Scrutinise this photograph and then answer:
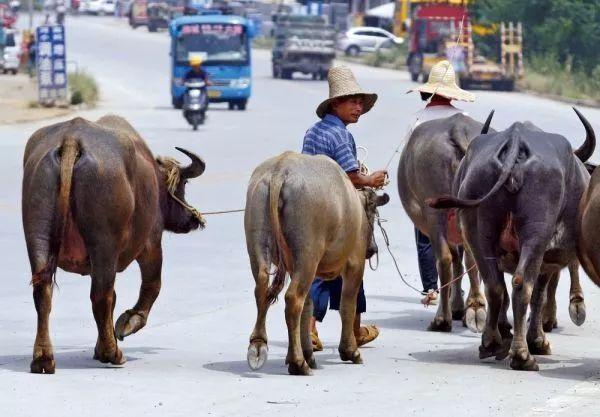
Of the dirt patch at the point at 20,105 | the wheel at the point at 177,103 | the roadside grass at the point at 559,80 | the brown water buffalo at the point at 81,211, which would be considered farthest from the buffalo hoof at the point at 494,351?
the roadside grass at the point at 559,80

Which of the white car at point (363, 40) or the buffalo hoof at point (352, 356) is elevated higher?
the buffalo hoof at point (352, 356)

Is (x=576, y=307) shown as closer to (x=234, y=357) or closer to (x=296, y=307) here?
(x=234, y=357)

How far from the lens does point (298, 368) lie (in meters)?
8.90

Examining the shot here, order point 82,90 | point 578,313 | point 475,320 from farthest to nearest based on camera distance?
point 82,90
point 578,313
point 475,320

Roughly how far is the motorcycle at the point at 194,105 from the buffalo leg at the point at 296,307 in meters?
25.1

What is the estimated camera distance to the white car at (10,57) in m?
57.6

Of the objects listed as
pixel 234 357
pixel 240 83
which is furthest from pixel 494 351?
pixel 240 83

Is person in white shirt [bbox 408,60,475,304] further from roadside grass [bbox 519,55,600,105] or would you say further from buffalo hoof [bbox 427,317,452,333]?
roadside grass [bbox 519,55,600,105]

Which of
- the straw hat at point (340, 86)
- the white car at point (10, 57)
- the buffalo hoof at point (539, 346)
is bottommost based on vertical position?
the white car at point (10, 57)

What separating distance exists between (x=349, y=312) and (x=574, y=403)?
73.2 inches

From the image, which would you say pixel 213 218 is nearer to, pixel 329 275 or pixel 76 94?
pixel 329 275

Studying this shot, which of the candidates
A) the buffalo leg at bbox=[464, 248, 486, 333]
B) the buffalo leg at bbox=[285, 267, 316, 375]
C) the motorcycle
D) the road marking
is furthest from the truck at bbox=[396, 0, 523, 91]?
the road marking

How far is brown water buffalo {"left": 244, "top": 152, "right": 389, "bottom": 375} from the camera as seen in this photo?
881cm

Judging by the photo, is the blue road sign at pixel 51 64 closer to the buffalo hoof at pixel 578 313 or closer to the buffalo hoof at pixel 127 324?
the buffalo hoof at pixel 578 313
